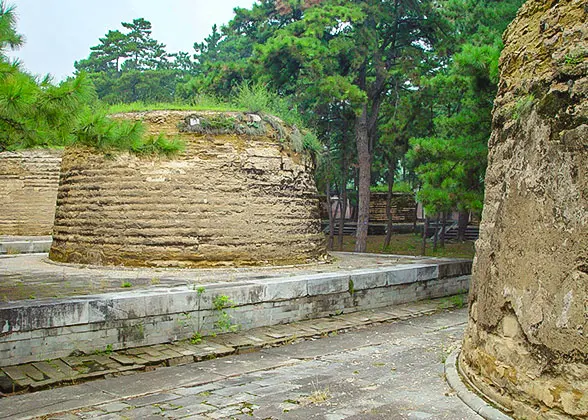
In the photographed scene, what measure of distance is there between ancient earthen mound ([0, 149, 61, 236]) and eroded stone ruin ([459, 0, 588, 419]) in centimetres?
1574

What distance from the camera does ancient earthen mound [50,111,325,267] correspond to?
10.0 meters

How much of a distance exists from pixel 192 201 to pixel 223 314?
2.95 m

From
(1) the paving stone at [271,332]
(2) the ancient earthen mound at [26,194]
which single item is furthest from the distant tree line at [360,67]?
(1) the paving stone at [271,332]

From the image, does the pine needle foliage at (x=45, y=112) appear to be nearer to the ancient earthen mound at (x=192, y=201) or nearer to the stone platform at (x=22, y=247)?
the ancient earthen mound at (x=192, y=201)

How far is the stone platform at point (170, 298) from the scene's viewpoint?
6156 millimetres

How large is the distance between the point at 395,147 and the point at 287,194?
9.13 meters

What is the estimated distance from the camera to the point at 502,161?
462 cm

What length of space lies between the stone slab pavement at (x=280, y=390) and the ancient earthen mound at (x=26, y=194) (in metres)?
12.8

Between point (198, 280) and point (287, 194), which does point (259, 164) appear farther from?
point (198, 280)

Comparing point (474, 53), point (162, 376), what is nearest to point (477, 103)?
point (474, 53)

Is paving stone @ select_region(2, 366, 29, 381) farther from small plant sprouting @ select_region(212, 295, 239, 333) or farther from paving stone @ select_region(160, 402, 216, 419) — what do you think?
small plant sprouting @ select_region(212, 295, 239, 333)

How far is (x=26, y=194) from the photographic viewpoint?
58.7 ft

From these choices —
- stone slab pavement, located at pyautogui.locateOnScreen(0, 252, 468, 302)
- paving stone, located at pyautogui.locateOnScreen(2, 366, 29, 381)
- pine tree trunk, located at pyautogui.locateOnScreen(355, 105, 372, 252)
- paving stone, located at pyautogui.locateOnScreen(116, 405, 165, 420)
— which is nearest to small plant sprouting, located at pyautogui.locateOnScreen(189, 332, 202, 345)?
stone slab pavement, located at pyautogui.locateOnScreen(0, 252, 468, 302)

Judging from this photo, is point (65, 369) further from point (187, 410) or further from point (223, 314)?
point (223, 314)
